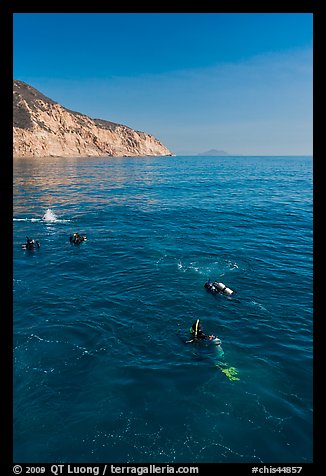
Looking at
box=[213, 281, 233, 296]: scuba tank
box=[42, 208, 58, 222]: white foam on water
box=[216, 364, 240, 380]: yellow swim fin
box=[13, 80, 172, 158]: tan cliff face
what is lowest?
Answer: box=[216, 364, 240, 380]: yellow swim fin

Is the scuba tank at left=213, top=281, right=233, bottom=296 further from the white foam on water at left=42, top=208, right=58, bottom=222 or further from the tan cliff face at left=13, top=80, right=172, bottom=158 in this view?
the tan cliff face at left=13, top=80, right=172, bottom=158

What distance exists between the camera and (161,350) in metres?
16.7

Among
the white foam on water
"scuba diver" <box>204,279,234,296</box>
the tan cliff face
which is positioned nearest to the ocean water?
"scuba diver" <box>204,279,234,296</box>

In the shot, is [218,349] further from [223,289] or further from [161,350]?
[223,289]

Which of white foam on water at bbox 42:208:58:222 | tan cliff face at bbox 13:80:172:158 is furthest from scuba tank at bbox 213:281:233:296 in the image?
tan cliff face at bbox 13:80:172:158

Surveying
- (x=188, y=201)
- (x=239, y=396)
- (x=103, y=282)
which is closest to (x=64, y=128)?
(x=188, y=201)

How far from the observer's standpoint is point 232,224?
43.2 m

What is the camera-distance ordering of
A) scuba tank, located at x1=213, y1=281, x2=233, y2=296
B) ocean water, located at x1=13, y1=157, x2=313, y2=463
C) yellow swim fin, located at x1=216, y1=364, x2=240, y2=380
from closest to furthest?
ocean water, located at x1=13, y1=157, x2=313, y2=463 → yellow swim fin, located at x1=216, y1=364, x2=240, y2=380 → scuba tank, located at x1=213, y1=281, x2=233, y2=296

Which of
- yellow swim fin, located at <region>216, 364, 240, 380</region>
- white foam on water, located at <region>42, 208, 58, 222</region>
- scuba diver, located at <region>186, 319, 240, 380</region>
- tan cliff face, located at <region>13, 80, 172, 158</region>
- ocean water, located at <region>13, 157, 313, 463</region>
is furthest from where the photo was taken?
tan cliff face, located at <region>13, 80, 172, 158</region>

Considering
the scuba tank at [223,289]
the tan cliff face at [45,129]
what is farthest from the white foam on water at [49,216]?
Answer: the tan cliff face at [45,129]

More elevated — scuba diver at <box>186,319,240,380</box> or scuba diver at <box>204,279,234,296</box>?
scuba diver at <box>204,279,234,296</box>

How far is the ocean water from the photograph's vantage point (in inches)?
460

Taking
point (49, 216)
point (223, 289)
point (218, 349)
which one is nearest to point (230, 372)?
point (218, 349)

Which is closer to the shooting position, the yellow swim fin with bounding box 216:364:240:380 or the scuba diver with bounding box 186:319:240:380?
the yellow swim fin with bounding box 216:364:240:380
